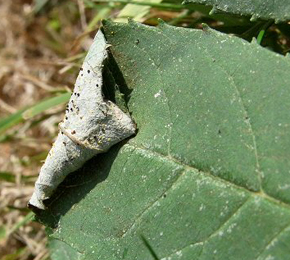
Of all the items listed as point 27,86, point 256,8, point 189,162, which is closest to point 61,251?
point 189,162

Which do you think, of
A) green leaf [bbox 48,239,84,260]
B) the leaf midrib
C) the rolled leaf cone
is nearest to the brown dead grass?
green leaf [bbox 48,239,84,260]

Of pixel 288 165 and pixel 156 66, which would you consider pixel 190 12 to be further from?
pixel 288 165

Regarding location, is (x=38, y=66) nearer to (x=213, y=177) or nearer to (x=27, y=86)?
(x=27, y=86)

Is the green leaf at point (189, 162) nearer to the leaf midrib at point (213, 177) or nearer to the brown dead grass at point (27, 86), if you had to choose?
the leaf midrib at point (213, 177)

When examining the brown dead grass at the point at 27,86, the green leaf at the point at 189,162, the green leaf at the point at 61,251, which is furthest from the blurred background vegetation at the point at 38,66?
the green leaf at the point at 189,162

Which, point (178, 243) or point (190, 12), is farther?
point (190, 12)

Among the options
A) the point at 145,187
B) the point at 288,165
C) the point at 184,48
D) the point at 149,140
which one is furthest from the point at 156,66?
the point at 288,165

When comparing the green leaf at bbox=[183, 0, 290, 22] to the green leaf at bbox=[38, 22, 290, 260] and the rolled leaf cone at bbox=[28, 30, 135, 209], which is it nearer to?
the green leaf at bbox=[38, 22, 290, 260]
